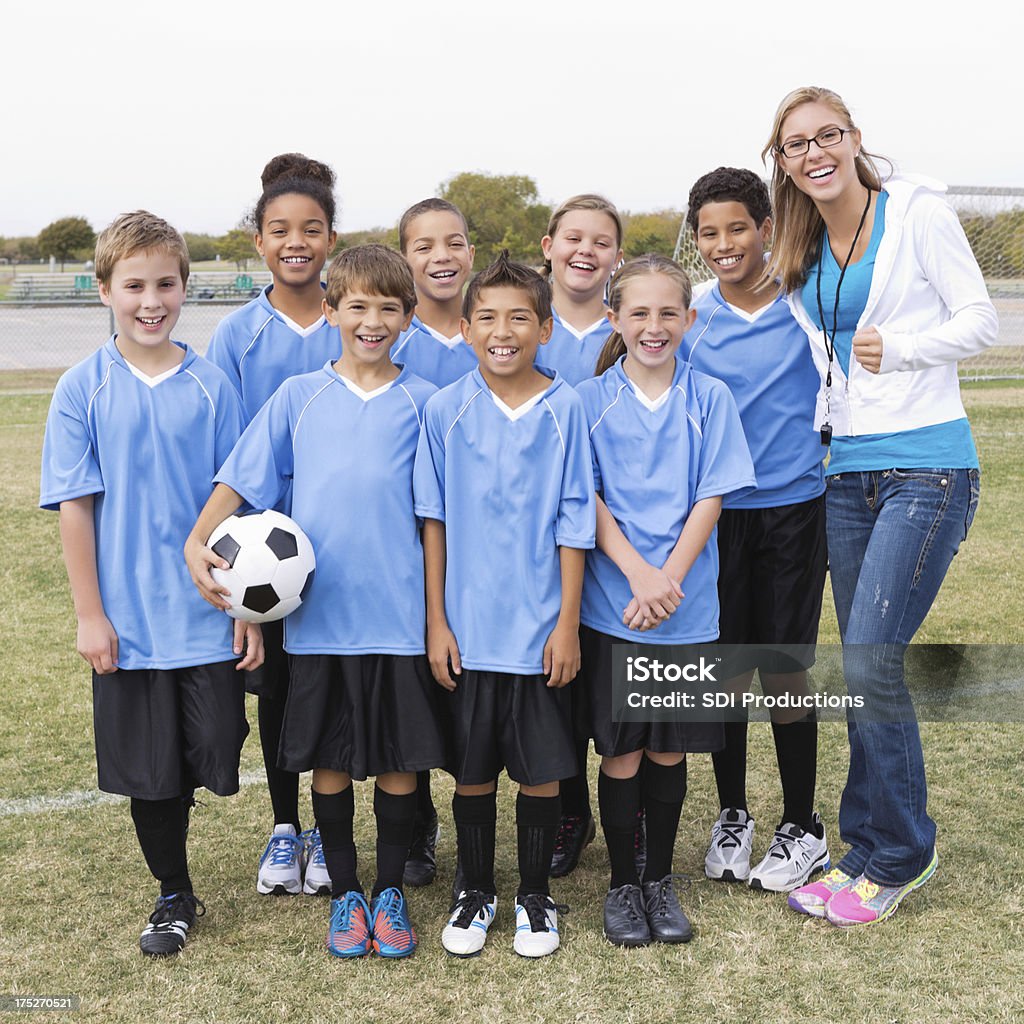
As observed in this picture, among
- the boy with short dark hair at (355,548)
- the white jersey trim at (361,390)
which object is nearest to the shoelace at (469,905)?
the boy with short dark hair at (355,548)

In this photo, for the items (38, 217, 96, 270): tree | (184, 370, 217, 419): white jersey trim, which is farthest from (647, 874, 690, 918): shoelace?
(38, 217, 96, 270): tree

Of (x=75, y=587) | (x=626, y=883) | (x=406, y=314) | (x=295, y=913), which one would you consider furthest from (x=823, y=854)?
(x=75, y=587)

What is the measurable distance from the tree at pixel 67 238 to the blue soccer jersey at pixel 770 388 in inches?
2443

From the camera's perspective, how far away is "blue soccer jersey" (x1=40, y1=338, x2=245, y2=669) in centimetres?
284

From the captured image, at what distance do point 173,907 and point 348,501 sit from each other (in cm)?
110

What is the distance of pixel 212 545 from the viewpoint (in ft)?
9.12

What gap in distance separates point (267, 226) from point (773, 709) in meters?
1.88

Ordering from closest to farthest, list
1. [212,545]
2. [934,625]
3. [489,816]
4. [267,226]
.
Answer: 1. [212,545]
2. [489,816]
3. [267,226]
4. [934,625]

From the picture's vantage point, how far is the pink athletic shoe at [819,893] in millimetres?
3037

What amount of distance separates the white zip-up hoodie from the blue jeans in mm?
153

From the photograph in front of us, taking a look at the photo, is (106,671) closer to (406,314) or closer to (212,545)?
(212,545)

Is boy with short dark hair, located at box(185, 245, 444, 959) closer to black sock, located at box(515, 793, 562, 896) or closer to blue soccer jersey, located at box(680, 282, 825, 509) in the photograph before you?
black sock, located at box(515, 793, 562, 896)

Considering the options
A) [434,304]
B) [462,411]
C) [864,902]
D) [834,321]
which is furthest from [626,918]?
[434,304]

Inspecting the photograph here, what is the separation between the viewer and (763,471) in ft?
10.5
